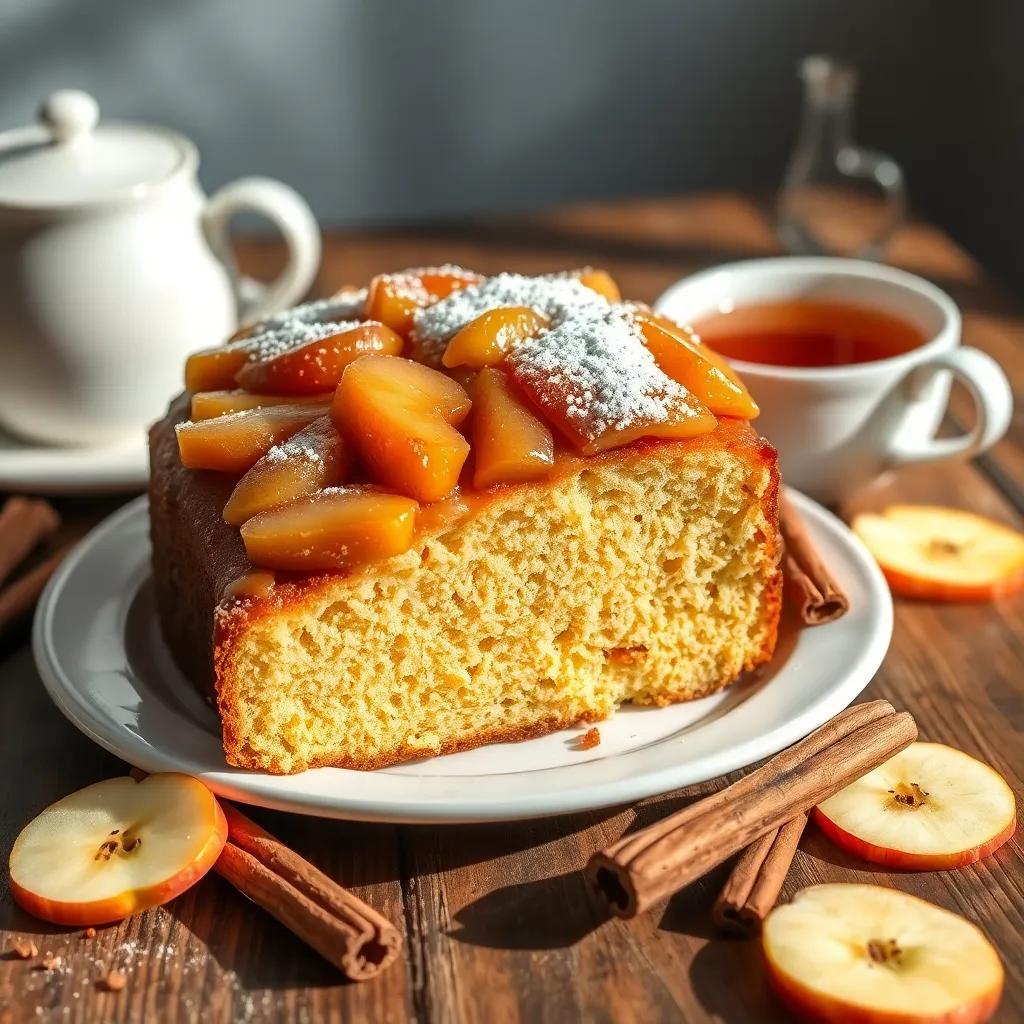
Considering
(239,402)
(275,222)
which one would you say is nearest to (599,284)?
(239,402)

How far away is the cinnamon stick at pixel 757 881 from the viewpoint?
1.45 metres

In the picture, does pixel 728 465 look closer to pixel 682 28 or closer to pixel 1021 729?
pixel 1021 729

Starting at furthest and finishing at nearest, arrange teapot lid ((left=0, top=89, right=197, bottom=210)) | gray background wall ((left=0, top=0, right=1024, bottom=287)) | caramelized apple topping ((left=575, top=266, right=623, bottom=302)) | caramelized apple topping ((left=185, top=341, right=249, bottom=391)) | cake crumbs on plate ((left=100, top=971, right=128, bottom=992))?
gray background wall ((left=0, top=0, right=1024, bottom=287))
teapot lid ((left=0, top=89, right=197, bottom=210))
caramelized apple topping ((left=575, top=266, right=623, bottom=302))
caramelized apple topping ((left=185, top=341, right=249, bottom=391))
cake crumbs on plate ((left=100, top=971, right=128, bottom=992))

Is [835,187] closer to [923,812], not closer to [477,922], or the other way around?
[923,812]

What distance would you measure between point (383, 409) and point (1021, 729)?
0.95 meters

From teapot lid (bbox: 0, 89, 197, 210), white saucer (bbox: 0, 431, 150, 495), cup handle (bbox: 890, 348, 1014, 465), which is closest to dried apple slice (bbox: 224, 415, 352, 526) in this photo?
white saucer (bbox: 0, 431, 150, 495)

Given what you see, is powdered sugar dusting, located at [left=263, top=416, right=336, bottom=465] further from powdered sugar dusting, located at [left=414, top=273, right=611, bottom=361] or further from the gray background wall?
the gray background wall

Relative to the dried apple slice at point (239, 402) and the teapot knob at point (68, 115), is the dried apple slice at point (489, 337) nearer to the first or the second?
the dried apple slice at point (239, 402)

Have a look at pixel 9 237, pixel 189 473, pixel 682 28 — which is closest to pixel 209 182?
pixel 682 28

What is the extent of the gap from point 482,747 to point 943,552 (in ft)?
2.94

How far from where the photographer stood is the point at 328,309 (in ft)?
6.57

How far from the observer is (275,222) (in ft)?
8.42

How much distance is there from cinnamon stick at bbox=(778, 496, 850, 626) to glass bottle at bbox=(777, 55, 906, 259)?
4.90 feet

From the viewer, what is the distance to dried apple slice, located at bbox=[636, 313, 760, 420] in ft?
5.74
